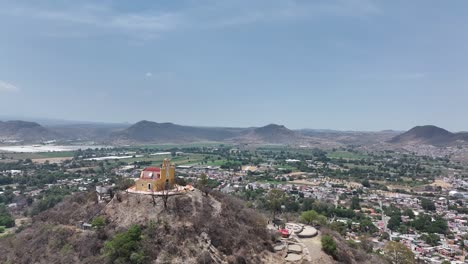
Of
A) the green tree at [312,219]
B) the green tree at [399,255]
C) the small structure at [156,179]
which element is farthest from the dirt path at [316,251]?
the small structure at [156,179]

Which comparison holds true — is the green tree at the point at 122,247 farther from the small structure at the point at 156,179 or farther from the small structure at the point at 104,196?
the small structure at the point at 104,196

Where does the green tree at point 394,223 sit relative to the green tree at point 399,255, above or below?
below

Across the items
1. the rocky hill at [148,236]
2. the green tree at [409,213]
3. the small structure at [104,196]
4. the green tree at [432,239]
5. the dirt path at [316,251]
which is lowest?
the green tree at [432,239]

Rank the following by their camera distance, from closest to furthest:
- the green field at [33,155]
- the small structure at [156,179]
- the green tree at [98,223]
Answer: the green tree at [98,223], the small structure at [156,179], the green field at [33,155]

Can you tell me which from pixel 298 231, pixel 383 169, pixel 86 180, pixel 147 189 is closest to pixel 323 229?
pixel 298 231

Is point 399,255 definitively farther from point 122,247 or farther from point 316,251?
point 122,247

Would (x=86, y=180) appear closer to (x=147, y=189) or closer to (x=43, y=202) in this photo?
(x=43, y=202)
